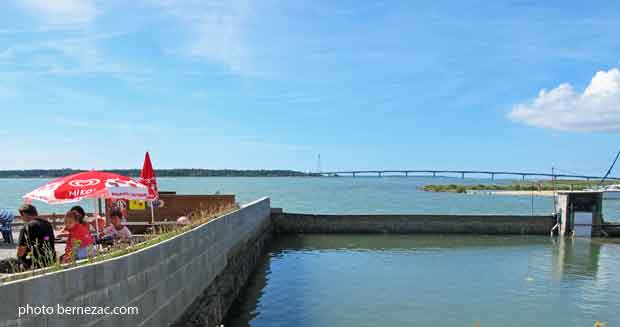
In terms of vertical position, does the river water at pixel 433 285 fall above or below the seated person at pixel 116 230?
below

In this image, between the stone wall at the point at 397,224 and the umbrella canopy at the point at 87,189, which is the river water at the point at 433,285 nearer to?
the stone wall at the point at 397,224

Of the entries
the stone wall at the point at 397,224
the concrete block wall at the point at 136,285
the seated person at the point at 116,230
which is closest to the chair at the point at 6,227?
the seated person at the point at 116,230

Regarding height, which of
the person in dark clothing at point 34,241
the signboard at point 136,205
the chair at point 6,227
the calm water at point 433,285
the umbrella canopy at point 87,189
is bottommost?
the calm water at point 433,285

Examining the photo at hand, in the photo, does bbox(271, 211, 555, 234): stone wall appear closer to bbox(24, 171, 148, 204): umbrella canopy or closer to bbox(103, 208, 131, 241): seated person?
bbox(103, 208, 131, 241): seated person

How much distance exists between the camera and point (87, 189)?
848 cm

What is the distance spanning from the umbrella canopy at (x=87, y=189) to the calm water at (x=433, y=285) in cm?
379

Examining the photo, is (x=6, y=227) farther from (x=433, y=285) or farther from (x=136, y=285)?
(x=433, y=285)

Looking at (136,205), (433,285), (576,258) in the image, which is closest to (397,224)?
(576,258)

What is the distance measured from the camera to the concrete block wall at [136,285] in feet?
13.5

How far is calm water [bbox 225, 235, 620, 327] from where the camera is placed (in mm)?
11211

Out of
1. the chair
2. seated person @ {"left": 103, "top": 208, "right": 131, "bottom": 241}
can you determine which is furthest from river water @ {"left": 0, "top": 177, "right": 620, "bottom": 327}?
the chair

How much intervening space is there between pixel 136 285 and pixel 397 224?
21.1m

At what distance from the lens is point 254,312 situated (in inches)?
455

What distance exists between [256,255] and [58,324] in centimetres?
1333
